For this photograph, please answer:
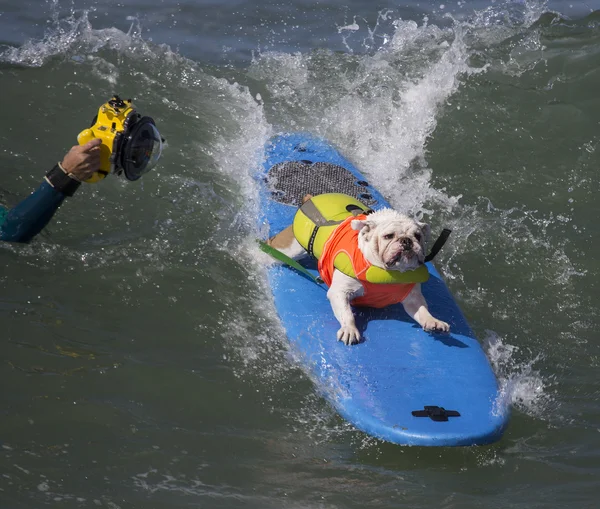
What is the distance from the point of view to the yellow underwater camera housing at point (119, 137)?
5.71 meters

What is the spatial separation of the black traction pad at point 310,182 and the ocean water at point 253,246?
328 mm

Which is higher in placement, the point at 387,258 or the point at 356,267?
the point at 387,258

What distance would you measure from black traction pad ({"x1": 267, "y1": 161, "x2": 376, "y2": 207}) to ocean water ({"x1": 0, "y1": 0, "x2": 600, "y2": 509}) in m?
0.33

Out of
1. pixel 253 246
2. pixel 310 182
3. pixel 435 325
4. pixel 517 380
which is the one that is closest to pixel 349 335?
pixel 435 325

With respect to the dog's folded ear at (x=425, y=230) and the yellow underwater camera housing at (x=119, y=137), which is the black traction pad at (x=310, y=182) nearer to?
the dog's folded ear at (x=425, y=230)

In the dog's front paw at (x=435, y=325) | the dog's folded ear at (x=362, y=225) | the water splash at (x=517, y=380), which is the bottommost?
the water splash at (x=517, y=380)

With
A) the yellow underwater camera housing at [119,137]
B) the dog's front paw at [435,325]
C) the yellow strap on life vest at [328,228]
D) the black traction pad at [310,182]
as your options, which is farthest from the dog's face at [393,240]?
the black traction pad at [310,182]

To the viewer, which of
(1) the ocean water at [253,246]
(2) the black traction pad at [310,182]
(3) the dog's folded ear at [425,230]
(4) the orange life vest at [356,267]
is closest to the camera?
(1) the ocean water at [253,246]

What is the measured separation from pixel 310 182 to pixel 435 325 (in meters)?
2.52

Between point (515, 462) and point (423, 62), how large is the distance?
690cm

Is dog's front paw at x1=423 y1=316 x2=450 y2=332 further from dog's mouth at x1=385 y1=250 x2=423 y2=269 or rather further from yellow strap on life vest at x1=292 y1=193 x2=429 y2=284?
dog's mouth at x1=385 y1=250 x2=423 y2=269

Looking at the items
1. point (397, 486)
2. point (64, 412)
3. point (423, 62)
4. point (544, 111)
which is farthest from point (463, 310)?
point (423, 62)

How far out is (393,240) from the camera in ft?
19.8

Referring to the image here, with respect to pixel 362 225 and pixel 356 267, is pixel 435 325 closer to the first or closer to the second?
pixel 356 267
